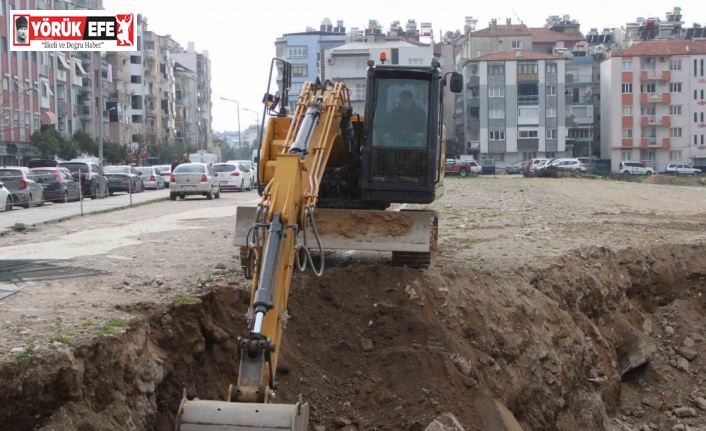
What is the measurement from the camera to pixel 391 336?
11195 millimetres

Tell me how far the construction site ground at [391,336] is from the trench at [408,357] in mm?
19

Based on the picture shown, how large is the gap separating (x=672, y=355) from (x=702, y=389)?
3.57ft

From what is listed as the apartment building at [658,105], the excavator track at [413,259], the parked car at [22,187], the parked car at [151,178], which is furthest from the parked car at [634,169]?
the excavator track at [413,259]

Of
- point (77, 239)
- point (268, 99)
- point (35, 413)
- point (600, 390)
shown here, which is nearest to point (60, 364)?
point (35, 413)

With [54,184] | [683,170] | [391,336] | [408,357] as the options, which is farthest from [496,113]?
[408,357]

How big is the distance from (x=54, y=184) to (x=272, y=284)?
2948 cm

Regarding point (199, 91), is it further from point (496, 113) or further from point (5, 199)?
point (5, 199)

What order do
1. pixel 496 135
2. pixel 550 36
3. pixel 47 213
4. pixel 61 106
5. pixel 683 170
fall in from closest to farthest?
pixel 47 213 < pixel 61 106 < pixel 683 170 < pixel 496 135 < pixel 550 36

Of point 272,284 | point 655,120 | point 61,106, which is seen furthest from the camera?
point 655,120

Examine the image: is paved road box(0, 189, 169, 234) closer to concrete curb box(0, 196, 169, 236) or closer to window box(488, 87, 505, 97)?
concrete curb box(0, 196, 169, 236)

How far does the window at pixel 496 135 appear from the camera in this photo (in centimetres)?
10575

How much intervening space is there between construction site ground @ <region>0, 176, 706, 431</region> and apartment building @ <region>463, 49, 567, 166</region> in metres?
88.2

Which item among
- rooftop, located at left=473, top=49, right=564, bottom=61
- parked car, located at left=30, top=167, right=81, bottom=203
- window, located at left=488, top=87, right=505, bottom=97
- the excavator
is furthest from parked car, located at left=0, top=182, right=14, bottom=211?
window, located at left=488, top=87, right=505, bottom=97

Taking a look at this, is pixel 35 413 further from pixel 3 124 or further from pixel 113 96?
pixel 113 96
